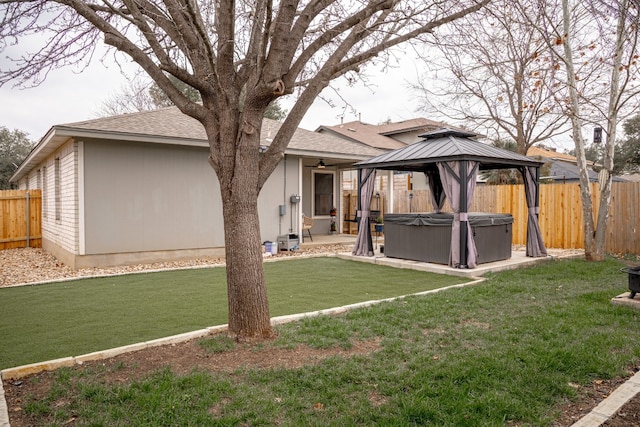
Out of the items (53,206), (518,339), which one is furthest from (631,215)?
(53,206)

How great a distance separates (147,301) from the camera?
18.9 feet

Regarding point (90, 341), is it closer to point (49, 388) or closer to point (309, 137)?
point (49, 388)

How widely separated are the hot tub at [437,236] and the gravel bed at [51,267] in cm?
242

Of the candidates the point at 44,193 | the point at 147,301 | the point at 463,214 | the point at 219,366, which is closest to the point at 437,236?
the point at 463,214

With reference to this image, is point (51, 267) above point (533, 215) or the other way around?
the other way around

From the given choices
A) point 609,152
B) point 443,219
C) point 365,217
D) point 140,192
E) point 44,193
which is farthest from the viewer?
point 44,193

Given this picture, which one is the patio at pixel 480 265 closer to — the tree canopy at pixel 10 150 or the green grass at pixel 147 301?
A: the green grass at pixel 147 301

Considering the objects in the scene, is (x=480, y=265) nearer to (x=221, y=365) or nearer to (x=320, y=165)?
(x=221, y=365)

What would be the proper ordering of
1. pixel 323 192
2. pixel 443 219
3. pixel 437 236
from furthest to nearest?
pixel 323 192 < pixel 437 236 < pixel 443 219

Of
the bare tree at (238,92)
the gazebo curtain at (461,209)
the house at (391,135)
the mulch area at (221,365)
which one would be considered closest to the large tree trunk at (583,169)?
the gazebo curtain at (461,209)

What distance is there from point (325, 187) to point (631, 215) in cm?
887

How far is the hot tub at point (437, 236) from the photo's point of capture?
8422 millimetres

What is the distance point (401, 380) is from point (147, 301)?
13.0 feet

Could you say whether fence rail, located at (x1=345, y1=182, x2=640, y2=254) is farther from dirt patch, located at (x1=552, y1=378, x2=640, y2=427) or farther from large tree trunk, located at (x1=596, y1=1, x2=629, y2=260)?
dirt patch, located at (x1=552, y1=378, x2=640, y2=427)
